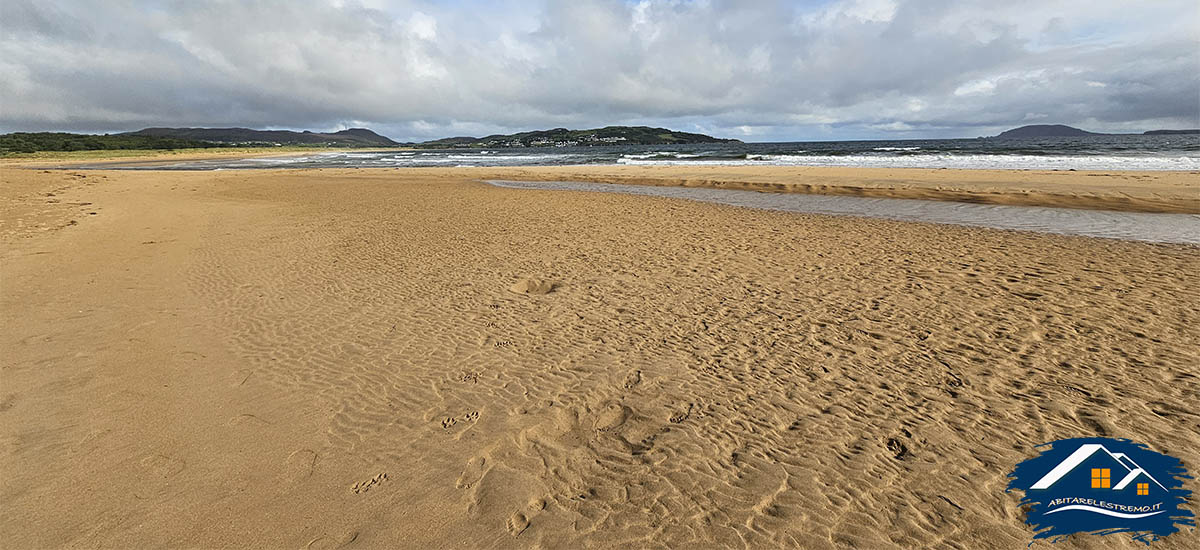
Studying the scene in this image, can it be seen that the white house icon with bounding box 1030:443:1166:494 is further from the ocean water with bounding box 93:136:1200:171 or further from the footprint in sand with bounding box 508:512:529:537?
the ocean water with bounding box 93:136:1200:171

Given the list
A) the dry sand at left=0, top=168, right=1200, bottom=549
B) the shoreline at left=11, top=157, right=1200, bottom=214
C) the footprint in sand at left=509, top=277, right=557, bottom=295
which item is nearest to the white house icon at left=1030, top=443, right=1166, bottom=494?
the dry sand at left=0, top=168, right=1200, bottom=549

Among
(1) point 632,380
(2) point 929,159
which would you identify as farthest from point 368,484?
(2) point 929,159

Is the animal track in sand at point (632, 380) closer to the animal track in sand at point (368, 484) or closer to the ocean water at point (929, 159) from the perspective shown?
the animal track in sand at point (368, 484)

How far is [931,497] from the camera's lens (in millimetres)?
3424

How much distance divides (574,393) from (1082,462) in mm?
4144

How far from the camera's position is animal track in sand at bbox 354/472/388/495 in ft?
11.6

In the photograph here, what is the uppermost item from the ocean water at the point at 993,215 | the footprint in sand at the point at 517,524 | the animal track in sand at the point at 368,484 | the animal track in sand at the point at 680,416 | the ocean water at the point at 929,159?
the ocean water at the point at 929,159

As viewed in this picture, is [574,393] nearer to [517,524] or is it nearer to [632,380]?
[632,380]

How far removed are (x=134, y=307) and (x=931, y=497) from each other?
10.0 m

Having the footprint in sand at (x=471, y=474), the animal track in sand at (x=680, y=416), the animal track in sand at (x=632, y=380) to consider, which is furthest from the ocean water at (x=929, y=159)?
the footprint in sand at (x=471, y=474)

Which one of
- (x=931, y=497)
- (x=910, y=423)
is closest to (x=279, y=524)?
(x=931, y=497)

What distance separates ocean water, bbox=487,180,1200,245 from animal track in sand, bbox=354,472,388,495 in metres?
16.1

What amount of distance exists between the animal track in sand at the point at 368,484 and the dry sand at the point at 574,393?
0.12ft

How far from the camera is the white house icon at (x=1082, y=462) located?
3.57m
